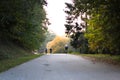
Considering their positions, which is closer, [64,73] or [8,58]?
[64,73]

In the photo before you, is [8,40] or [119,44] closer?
[119,44]

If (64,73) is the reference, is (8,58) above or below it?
above

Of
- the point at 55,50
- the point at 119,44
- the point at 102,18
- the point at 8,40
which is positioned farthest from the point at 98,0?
the point at 55,50

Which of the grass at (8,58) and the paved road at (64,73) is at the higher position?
the grass at (8,58)

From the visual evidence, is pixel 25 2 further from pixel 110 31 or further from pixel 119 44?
pixel 119 44

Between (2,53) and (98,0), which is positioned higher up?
(98,0)

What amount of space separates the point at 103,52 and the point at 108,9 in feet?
80.6

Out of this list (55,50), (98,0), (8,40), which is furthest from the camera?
(55,50)

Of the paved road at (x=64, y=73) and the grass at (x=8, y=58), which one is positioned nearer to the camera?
the paved road at (x=64, y=73)

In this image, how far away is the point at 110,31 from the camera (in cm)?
2481

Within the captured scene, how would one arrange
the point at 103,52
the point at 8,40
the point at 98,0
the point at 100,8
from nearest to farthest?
1. the point at 98,0
2. the point at 100,8
3. the point at 8,40
4. the point at 103,52

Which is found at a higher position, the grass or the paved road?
the grass

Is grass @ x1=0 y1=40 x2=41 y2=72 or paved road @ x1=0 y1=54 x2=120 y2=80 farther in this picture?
grass @ x1=0 y1=40 x2=41 y2=72

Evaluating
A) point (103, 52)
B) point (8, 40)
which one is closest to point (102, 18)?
point (8, 40)
